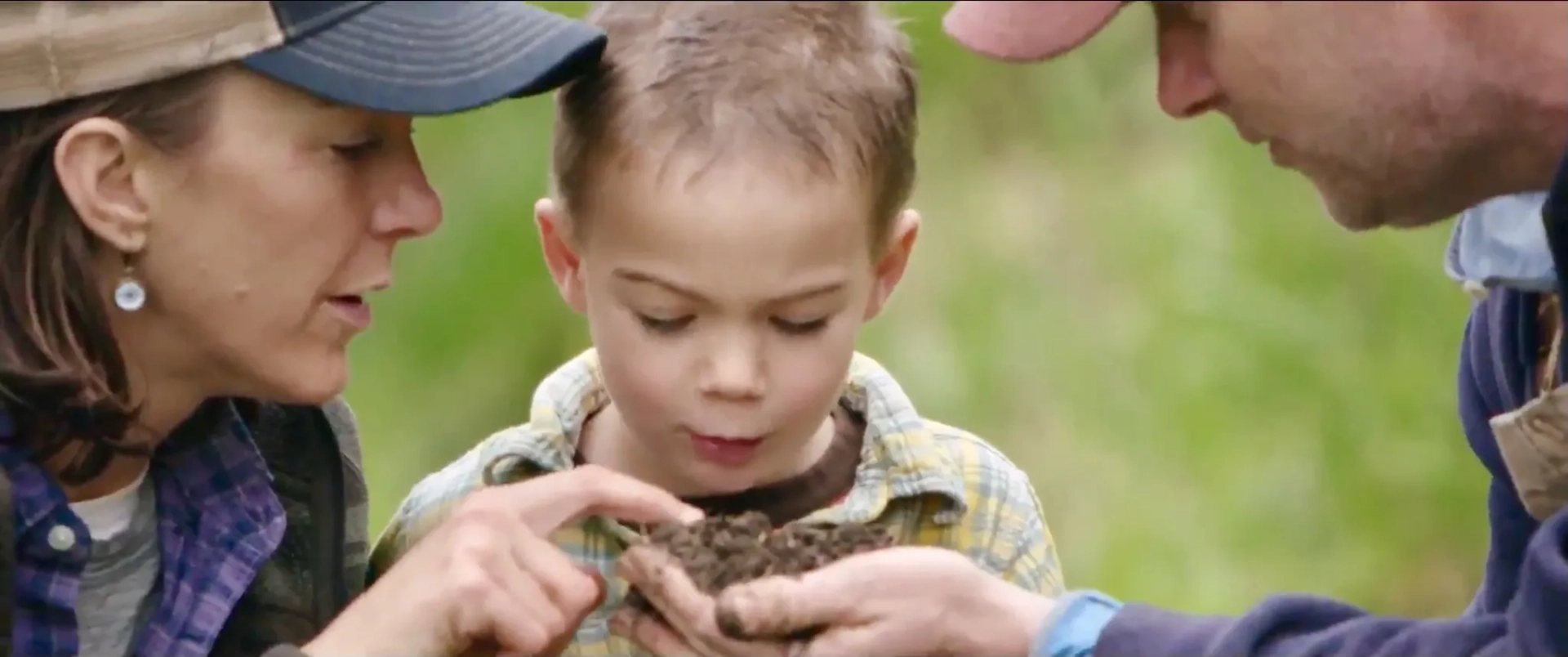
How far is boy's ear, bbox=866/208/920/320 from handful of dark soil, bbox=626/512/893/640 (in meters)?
0.26

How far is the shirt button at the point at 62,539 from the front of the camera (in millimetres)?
1688

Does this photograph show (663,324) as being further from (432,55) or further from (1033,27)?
(1033,27)

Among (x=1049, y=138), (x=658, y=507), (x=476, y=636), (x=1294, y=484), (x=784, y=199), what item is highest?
(x=784, y=199)

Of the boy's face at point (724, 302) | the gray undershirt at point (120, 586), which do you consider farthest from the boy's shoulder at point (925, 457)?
the gray undershirt at point (120, 586)

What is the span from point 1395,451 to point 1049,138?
969 millimetres

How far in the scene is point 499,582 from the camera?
164 cm

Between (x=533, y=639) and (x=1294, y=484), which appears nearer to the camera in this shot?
(x=533, y=639)

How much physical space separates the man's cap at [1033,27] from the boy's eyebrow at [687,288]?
0.35 m

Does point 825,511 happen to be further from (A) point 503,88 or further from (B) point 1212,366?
(B) point 1212,366

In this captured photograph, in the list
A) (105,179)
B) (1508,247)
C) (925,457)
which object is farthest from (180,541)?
(1508,247)

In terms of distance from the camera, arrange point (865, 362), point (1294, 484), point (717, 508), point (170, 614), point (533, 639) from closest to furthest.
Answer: point (533, 639), point (170, 614), point (717, 508), point (865, 362), point (1294, 484)

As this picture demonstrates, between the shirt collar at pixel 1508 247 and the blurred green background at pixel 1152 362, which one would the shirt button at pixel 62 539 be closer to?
the shirt collar at pixel 1508 247

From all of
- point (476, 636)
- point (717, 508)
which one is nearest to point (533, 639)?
point (476, 636)

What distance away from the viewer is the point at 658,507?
167 cm
